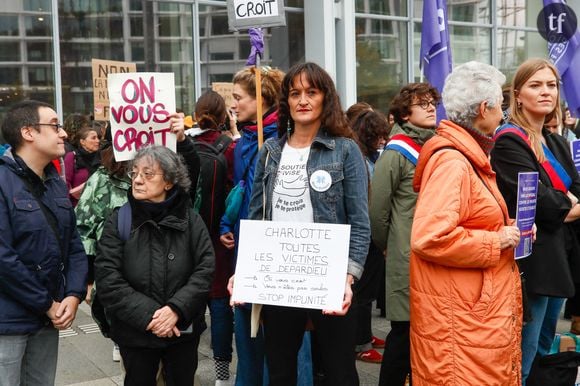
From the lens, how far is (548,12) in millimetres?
7578

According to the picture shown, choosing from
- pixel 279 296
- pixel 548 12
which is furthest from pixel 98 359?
pixel 548 12

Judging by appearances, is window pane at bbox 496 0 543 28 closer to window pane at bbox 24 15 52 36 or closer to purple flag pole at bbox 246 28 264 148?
window pane at bbox 24 15 52 36

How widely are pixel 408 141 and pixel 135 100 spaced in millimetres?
1731

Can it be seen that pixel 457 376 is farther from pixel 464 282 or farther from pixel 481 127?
pixel 481 127

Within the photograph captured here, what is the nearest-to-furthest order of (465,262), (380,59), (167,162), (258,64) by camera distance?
(465,262) → (167,162) → (258,64) → (380,59)

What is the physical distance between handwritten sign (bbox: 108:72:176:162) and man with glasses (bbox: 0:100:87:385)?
0.51 meters

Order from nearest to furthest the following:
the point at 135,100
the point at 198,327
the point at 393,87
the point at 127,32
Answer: the point at 198,327
the point at 135,100
the point at 127,32
the point at 393,87

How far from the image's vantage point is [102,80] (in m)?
6.88

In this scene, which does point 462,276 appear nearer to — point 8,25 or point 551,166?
point 551,166

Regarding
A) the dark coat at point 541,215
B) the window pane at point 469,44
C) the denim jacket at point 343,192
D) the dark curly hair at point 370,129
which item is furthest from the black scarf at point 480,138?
the window pane at point 469,44

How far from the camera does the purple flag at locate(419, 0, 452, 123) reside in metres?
7.06

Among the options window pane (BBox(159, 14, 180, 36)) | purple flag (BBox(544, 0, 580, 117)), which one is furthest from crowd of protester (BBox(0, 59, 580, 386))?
window pane (BBox(159, 14, 180, 36))

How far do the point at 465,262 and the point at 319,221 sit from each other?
72 centimetres

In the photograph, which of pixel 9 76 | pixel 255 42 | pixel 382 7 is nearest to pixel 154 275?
pixel 255 42
